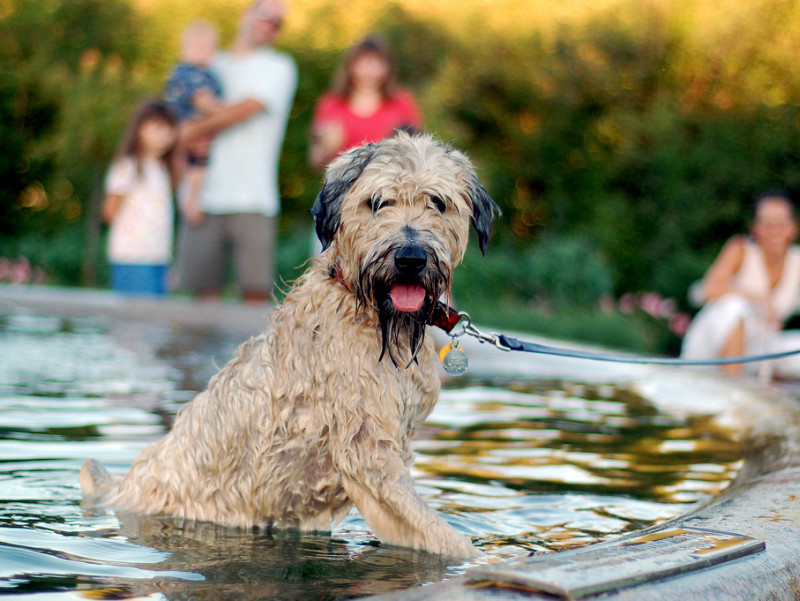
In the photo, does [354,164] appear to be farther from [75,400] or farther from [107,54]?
[107,54]

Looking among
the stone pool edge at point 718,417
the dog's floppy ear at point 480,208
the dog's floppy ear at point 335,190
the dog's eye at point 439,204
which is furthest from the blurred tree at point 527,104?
the dog's floppy ear at point 335,190

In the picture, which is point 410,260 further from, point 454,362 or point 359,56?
point 359,56

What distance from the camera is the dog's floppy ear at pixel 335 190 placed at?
371 cm

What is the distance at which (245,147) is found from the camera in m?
10.7

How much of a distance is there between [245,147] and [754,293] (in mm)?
5083

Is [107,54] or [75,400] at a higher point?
[107,54]

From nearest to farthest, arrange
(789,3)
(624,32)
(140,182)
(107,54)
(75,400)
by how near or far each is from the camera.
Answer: (75,400), (140,182), (789,3), (624,32), (107,54)

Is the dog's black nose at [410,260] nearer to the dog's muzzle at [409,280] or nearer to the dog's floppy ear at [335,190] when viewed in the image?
the dog's muzzle at [409,280]

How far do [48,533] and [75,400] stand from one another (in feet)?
10.00

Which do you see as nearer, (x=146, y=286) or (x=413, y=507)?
(x=413, y=507)

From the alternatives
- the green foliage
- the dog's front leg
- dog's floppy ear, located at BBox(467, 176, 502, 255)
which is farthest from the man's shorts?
the dog's front leg

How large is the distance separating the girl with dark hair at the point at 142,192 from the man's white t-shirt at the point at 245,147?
1149 millimetres

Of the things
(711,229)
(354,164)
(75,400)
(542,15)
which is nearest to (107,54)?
(542,15)

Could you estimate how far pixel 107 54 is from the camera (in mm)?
26016
